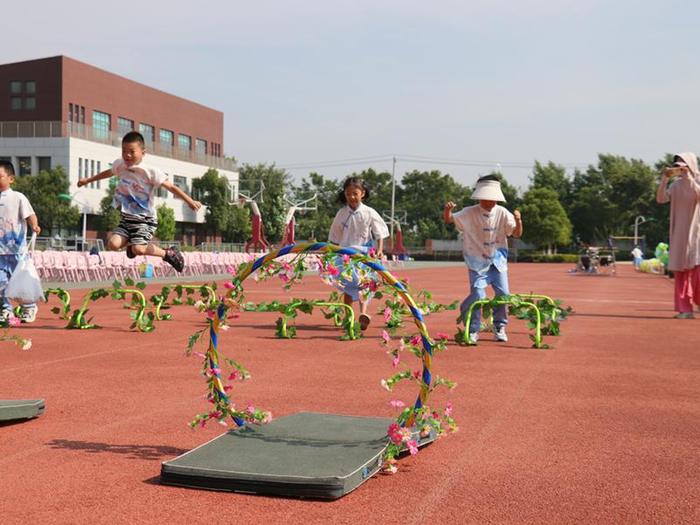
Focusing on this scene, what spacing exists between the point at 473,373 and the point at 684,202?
8052mm

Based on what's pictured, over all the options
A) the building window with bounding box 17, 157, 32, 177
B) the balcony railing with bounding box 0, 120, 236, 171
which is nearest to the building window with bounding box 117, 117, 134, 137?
the balcony railing with bounding box 0, 120, 236, 171

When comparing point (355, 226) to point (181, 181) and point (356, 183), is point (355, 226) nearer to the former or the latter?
point (356, 183)

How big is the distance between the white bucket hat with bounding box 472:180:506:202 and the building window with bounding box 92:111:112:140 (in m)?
50.6

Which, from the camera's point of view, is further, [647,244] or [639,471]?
[647,244]

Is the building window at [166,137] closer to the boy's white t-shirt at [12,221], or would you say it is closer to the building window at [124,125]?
the building window at [124,125]

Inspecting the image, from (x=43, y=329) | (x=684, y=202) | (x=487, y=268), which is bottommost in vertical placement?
(x=43, y=329)

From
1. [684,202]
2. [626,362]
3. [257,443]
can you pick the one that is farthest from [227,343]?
[684,202]

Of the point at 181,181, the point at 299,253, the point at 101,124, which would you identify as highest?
the point at 101,124

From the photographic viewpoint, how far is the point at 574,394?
6559 millimetres

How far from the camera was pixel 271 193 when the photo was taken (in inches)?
3438

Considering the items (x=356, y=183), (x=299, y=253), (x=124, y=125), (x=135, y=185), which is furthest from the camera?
(x=124, y=125)

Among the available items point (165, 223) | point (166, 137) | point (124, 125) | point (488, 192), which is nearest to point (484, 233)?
point (488, 192)

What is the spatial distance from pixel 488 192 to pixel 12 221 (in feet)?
19.4

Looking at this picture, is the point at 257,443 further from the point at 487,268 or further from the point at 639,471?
the point at 487,268
